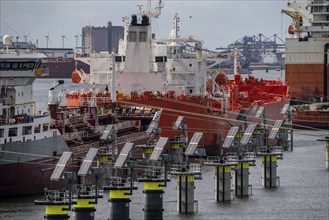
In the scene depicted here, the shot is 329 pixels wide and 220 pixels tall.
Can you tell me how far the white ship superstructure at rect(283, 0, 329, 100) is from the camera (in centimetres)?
13175

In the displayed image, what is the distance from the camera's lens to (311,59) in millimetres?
131875

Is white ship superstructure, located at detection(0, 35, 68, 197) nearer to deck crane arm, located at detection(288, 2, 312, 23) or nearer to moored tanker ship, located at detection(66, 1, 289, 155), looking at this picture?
moored tanker ship, located at detection(66, 1, 289, 155)

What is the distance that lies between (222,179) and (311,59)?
64.9 m

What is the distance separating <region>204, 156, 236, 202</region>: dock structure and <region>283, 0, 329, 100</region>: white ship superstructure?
63.4m

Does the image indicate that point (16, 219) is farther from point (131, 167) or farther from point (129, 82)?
point (129, 82)

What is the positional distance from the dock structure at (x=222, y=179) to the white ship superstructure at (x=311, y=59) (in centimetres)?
6345

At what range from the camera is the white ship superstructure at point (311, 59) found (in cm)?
13175

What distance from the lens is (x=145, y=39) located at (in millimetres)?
92625

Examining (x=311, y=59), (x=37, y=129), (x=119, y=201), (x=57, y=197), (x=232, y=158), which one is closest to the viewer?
(x=57, y=197)

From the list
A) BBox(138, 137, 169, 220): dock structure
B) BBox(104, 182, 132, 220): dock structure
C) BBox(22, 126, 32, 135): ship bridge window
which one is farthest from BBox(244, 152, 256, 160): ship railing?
BBox(104, 182, 132, 220): dock structure

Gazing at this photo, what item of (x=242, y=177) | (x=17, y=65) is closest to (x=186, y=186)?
(x=242, y=177)

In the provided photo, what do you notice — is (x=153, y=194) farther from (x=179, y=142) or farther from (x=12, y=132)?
(x=179, y=142)

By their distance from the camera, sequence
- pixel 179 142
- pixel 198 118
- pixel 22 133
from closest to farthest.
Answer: pixel 22 133 < pixel 179 142 < pixel 198 118

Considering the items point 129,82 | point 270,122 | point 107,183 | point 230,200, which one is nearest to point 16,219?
point 107,183
